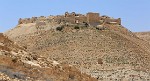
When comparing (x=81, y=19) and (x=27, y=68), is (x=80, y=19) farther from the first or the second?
(x=27, y=68)

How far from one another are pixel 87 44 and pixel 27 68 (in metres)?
50.6

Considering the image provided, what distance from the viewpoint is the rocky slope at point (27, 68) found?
11758 millimetres

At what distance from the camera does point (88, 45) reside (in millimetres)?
62594

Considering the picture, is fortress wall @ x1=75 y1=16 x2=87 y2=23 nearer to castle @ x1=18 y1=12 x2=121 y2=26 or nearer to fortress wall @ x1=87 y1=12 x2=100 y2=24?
castle @ x1=18 y1=12 x2=121 y2=26

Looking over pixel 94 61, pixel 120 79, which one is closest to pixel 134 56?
pixel 94 61

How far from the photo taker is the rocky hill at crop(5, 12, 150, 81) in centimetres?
5612

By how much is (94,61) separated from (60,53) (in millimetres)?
6074

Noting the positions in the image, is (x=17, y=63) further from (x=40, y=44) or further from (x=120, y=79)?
(x=40, y=44)

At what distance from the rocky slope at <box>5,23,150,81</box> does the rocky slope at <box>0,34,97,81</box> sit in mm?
37199

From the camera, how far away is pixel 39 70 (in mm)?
12656

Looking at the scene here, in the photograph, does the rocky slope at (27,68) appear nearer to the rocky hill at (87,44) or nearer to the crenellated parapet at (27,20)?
the rocky hill at (87,44)

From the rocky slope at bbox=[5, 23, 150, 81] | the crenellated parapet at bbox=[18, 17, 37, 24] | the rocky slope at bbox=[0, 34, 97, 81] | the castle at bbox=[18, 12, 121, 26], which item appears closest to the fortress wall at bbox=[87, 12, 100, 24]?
the castle at bbox=[18, 12, 121, 26]

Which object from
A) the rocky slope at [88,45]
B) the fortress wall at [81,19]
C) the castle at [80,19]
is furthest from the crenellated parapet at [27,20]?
the fortress wall at [81,19]

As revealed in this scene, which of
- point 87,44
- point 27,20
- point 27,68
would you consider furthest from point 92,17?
point 27,68
